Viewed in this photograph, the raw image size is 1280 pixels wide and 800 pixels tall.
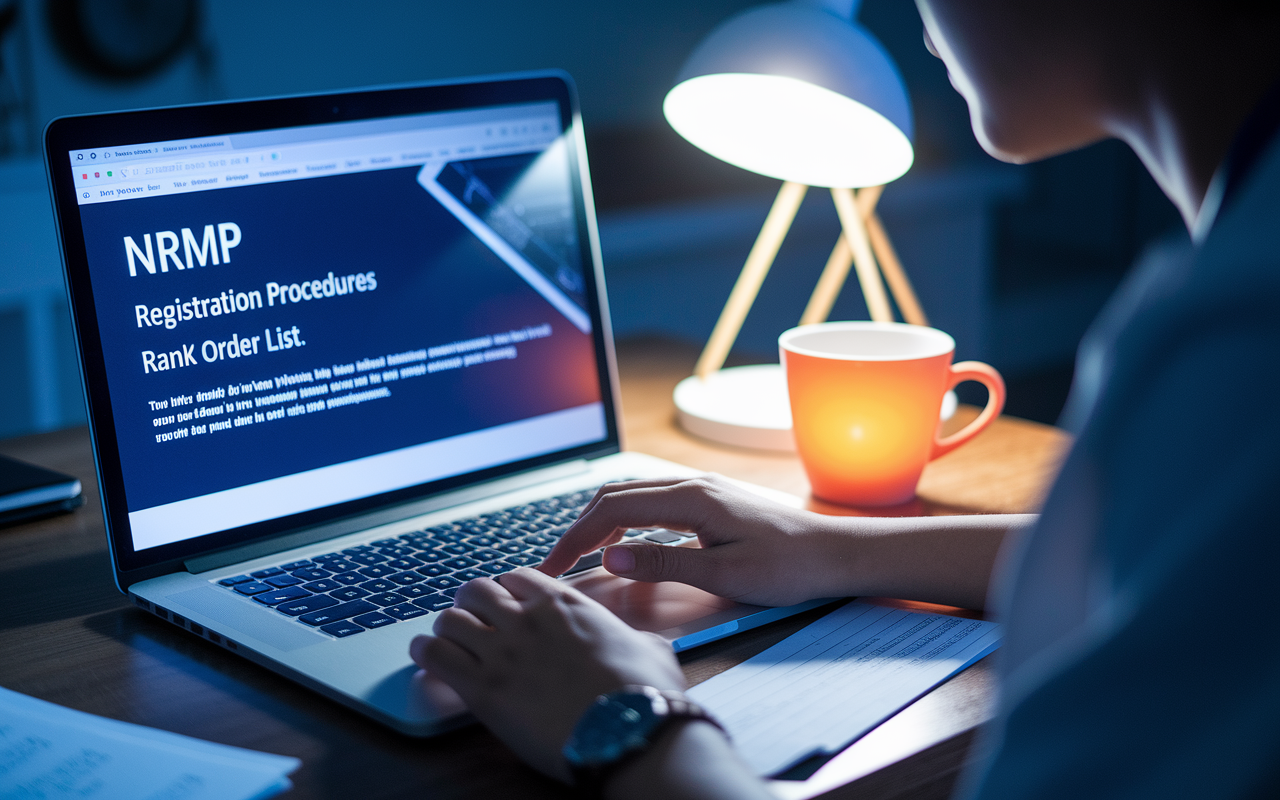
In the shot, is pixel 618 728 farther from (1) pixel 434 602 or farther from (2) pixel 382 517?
(2) pixel 382 517

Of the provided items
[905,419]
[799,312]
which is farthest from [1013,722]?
[799,312]

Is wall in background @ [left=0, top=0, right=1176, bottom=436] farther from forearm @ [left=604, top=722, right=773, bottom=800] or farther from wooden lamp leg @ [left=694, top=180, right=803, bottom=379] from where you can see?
forearm @ [left=604, top=722, right=773, bottom=800]

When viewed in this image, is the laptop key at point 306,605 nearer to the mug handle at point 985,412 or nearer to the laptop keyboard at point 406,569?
the laptop keyboard at point 406,569

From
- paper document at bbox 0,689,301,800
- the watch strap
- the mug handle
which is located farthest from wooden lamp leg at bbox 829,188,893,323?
paper document at bbox 0,689,301,800

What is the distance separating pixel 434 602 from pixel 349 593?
0.22 ft

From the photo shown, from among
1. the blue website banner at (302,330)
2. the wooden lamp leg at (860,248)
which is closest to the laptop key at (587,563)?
the blue website banner at (302,330)

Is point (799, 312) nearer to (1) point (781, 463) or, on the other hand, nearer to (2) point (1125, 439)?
(1) point (781, 463)

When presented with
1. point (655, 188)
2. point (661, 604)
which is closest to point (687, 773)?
point (661, 604)

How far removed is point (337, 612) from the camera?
74cm

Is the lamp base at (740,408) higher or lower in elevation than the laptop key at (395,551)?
lower

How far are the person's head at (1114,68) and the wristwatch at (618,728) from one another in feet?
1.30

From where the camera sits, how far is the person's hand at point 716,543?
2.51ft

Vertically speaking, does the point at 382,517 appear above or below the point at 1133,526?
below

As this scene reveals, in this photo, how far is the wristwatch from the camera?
1.75 ft
